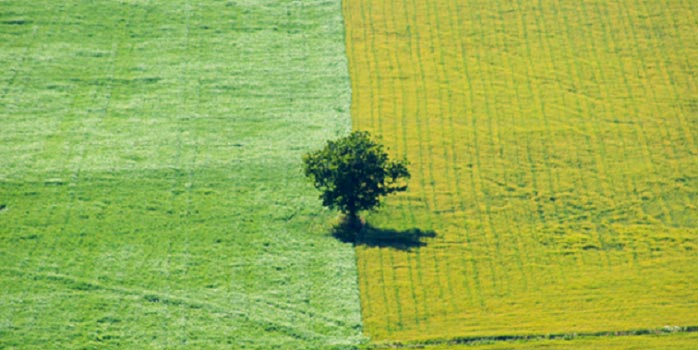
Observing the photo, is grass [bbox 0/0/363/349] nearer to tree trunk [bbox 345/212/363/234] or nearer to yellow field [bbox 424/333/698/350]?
tree trunk [bbox 345/212/363/234]

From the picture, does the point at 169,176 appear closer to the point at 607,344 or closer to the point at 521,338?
the point at 521,338

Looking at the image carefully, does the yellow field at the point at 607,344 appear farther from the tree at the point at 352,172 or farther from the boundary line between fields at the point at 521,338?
the tree at the point at 352,172

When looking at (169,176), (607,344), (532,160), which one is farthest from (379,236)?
(607,344)

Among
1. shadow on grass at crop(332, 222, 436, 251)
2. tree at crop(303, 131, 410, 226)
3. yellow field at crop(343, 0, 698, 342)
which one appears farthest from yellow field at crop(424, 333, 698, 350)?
tree at crop(303, 131, 410, 226)

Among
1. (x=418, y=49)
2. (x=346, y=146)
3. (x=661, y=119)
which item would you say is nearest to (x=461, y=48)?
(x=418, y=49)

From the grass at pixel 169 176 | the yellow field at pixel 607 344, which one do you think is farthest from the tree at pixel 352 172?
the yellow field at pixel 607 344

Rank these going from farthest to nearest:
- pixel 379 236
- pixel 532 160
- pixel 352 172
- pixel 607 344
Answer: pixel 532 160 → pixel 379 236 → pixel 352 172 → pixel 607 344

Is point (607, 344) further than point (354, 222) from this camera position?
No

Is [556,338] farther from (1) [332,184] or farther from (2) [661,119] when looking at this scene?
(2) [661,119]
